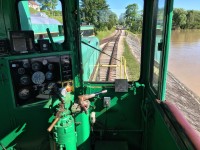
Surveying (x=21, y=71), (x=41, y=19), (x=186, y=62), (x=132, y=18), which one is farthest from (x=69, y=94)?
(x=186, y=62)

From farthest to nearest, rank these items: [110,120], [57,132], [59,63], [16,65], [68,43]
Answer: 1. [110,120]
2. [68,43]
3. [59,63]
4. [16,65]
5. [57,132]

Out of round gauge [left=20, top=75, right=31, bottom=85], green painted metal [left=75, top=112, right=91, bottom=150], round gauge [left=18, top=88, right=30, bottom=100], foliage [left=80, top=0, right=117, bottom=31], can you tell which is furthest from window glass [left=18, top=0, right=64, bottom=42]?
green painted metal [left=75, top=112, right=91, bottom=150]

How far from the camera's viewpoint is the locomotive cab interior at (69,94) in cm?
207

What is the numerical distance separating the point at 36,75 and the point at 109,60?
3.78 ft

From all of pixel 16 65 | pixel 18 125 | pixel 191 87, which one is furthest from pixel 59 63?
pixel 191 87

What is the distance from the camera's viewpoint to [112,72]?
2.99 metres

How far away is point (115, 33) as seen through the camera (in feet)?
8.91

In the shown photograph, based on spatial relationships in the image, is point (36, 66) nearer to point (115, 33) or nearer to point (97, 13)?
point (97, 13)

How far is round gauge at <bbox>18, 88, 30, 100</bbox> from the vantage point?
2.33 metres

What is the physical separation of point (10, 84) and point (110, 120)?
58.7 inches

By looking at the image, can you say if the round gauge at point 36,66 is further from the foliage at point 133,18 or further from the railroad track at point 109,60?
the foliage at point 133,18

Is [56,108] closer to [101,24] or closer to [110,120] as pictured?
[110,120]

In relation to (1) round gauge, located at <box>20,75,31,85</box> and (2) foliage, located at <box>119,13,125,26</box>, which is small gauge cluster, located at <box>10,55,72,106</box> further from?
(2) foliage, located at <box>119,13,125,26</box>

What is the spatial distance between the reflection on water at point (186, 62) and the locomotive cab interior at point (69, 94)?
7.45 meters
